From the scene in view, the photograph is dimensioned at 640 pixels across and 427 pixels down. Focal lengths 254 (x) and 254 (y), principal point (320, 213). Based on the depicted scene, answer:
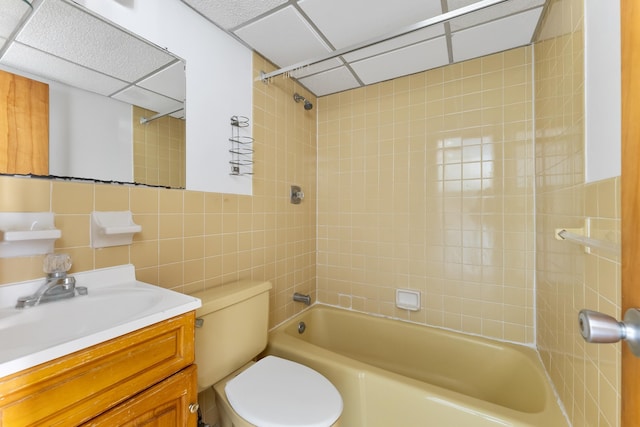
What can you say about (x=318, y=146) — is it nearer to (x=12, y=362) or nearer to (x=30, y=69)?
(x=30, y=69)

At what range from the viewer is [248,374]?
1.18 meters

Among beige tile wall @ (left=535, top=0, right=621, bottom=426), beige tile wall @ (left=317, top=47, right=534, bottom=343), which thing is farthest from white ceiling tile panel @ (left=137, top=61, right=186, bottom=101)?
beige tile wall @ (left=535, top=0, right=621, bottom=426)

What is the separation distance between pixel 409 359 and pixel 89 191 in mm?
2032

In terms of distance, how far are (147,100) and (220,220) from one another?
0.65m

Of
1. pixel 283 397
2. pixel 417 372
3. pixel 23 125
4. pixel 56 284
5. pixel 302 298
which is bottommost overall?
pixel 417 372

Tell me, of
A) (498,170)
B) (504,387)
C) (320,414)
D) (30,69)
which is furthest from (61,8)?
(504,387)

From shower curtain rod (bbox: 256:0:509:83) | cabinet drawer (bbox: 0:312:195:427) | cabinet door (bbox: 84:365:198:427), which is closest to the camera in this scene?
cabinet drawer (bbox: 0:312:195:427)

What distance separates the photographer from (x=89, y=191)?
0.94 metres

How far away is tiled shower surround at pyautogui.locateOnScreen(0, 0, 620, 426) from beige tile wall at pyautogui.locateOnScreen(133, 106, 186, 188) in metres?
0.07

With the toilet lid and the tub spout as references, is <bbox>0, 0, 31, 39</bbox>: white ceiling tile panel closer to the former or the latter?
the toilet lid

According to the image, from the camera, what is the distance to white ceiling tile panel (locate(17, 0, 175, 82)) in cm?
86

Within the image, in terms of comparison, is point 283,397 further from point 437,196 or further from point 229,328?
point 437,196

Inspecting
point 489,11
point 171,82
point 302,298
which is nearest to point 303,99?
point 171,82

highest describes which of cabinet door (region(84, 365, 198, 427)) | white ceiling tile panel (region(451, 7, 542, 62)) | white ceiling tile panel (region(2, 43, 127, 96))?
white ceiling tile panel (region(451, 7, 542, 62))
